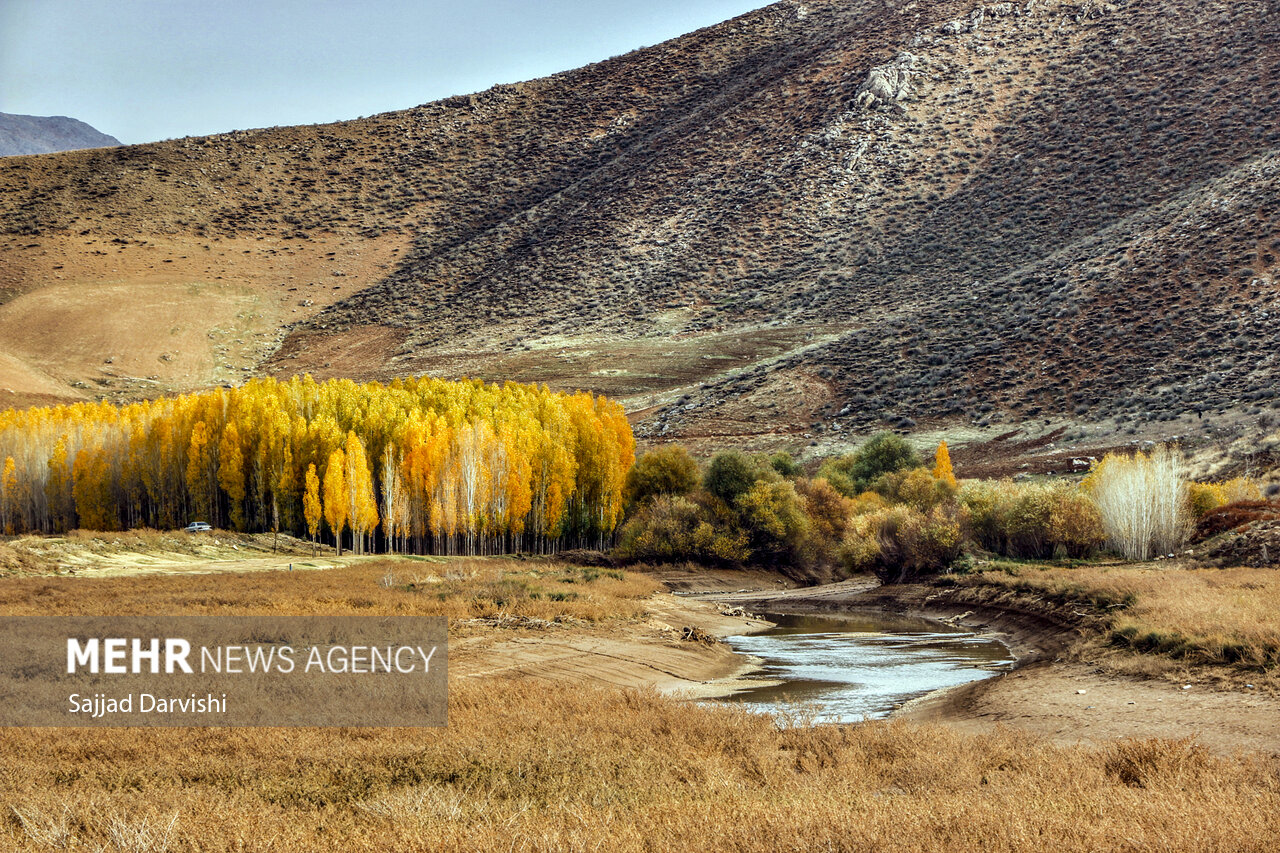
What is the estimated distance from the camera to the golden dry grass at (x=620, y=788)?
341 inches

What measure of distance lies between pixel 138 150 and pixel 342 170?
3146cm

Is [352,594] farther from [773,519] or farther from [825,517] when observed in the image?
[825,517]

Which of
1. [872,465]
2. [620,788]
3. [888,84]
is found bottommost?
[620,788]

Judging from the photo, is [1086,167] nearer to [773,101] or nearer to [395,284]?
[773,101]

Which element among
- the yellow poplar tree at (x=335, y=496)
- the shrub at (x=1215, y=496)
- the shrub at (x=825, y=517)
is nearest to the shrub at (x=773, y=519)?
the shrub at (x=825, y=517)

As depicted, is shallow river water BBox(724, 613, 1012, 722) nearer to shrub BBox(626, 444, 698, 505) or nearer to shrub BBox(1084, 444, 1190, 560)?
shrub BBox(1084, 444, 1190, 560)

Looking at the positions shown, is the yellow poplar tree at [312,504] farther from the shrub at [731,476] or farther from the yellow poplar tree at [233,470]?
the shrub at [731,476]

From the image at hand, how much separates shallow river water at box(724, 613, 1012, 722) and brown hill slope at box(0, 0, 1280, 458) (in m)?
38.4

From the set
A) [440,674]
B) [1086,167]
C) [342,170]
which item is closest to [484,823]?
[440,674]

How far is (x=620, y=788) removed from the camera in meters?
11.2

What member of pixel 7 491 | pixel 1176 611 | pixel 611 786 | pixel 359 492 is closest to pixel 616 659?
pixel 1176 611

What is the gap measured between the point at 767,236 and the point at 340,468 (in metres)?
74.5

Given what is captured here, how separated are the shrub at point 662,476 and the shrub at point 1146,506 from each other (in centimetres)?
2265

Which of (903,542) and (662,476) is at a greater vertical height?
(662,476)
